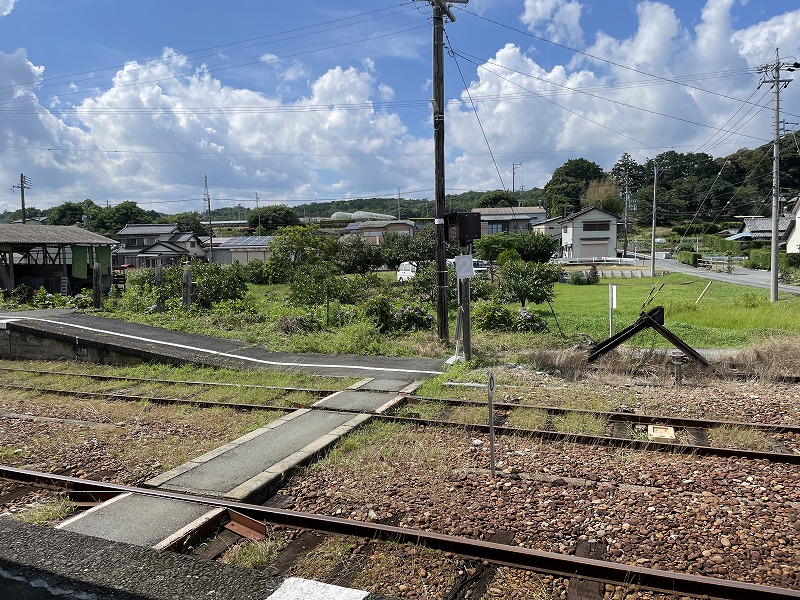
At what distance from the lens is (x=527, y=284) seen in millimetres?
16531

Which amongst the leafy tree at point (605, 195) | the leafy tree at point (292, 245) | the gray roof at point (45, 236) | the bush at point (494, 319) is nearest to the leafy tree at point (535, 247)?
the leafy tree at point (292, 245)

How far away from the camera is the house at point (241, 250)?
61125 millimetres

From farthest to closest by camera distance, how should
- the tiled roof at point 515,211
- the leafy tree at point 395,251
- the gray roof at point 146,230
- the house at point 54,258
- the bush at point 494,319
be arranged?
the tiled roof at point 515,211 → the gray roof at point 146,230 → the leafy tree at point 395,251 → the house at point 54,258 → the bush at point 494,319

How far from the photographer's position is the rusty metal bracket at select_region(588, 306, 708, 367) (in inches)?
364

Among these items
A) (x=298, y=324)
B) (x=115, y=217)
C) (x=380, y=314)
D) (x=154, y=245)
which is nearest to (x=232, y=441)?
(x=380, y=314)

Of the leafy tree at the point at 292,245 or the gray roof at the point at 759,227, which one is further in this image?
the gray roof at the point at 759,227

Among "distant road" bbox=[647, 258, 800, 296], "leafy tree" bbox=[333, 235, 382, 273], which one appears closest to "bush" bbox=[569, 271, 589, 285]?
"distant road" bbox=[647, 258, 800, 296]

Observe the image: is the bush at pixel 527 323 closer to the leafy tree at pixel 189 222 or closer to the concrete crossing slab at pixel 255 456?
the concrete crossing slab at pixel 255 456

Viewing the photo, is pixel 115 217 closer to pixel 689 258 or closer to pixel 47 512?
pixel 689 258

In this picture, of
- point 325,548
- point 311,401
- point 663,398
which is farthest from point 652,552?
point 311,401

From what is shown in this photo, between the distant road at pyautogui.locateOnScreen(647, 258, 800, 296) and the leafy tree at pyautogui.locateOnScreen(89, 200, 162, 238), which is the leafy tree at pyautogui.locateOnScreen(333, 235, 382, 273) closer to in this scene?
the distant road at pyautogui.locateOnScreen(647, 258, 800, 296)

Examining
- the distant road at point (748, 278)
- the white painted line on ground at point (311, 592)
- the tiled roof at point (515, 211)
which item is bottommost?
the distant road at point (748, 278)

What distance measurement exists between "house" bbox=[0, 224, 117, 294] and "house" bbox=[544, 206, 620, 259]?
4974 cm

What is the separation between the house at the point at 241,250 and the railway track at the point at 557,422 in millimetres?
52280
